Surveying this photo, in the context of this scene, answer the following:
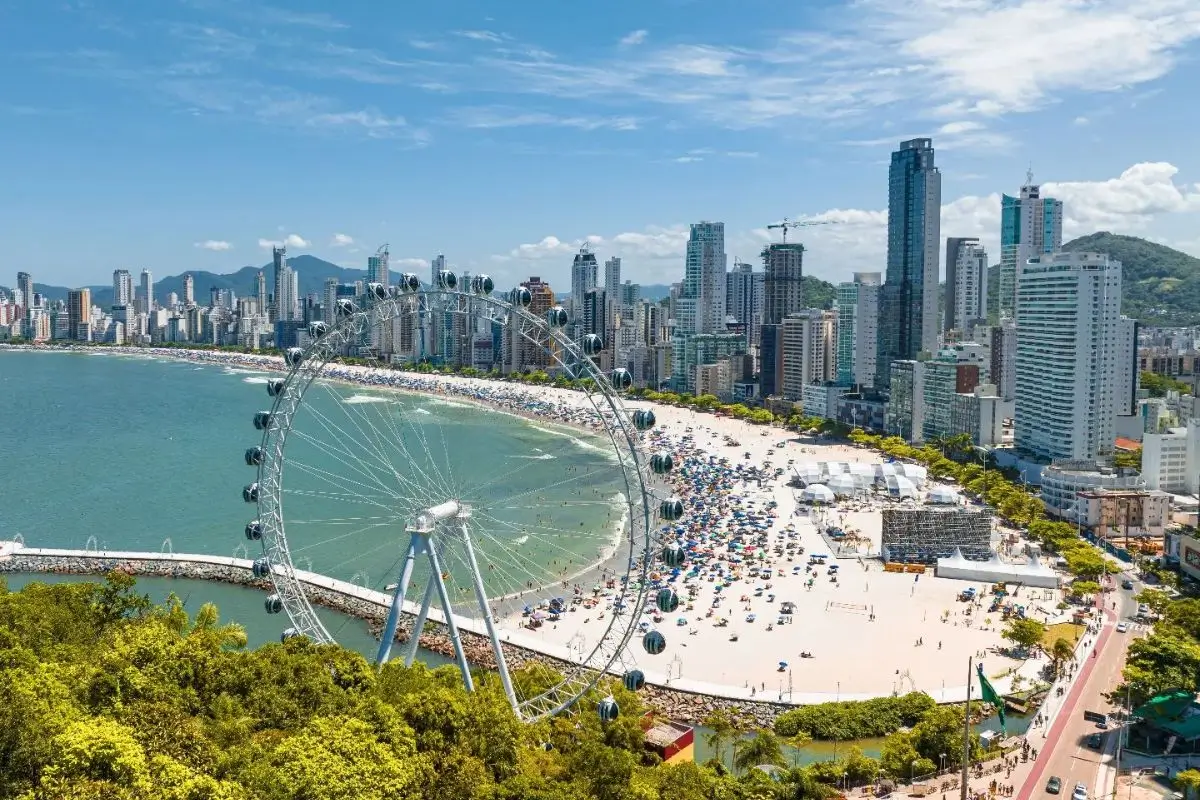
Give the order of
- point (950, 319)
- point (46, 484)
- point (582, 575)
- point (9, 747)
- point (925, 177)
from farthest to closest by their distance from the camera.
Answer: point (950, 319)
point (925, 177)
point (46, 484)
point (582, 575)
point (9, 747)

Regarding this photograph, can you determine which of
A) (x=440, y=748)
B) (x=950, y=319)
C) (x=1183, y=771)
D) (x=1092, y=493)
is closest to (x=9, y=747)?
(x=440, y=748)

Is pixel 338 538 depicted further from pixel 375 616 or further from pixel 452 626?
pixel 452 626

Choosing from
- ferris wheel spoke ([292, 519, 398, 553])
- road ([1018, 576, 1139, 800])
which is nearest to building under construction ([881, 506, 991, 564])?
road ([1018, 576, 1139, 800])

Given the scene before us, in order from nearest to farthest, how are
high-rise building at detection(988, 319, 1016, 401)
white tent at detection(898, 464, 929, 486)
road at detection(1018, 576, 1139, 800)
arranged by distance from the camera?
road at detection(1018, 576, 1139, 800), white tent at detection(898, 464, 929, 486), high-rise building at detection(988, 319, 1016, 401)

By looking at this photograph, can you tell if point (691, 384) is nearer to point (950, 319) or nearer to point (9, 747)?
point (950, 319)

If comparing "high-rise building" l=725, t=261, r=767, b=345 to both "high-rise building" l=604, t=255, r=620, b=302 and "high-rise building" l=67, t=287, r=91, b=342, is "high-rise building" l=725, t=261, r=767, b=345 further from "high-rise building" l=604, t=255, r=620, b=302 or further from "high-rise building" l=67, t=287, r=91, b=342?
"high-rise building" l=67, t=287, r=91, b=342

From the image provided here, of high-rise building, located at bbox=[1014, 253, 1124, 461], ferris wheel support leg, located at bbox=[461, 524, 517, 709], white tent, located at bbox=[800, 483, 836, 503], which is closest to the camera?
ferris wheel support leg, located at bbox=[461, 524, 517, 709]
